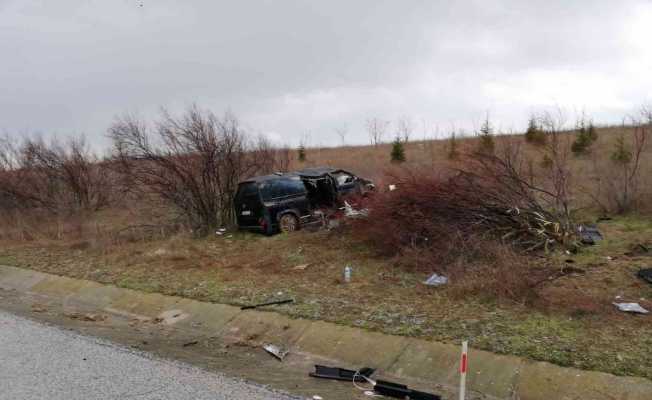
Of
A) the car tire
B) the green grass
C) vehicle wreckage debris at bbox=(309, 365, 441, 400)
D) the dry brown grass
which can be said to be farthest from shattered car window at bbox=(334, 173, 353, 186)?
vehicle wreckage debris at bbox=(309, 365, 441, 400)

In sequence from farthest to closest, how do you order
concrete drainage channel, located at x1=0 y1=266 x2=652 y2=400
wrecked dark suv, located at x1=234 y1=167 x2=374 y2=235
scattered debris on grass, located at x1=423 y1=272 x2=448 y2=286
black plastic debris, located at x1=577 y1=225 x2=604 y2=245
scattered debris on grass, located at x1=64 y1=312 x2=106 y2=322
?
1. wrecked dark suv, located at x1=234 y1=167 x2=374 y2=235
2. black plastic debris, located at x1=577 y1=225 x2=604 y2=245
3. scattered debris on grass, located at x1=64 y1=312 x2=106 y2=322
4. scattered debris on grass, located at x1=423 y1=272 x2=448 y2=286
5. concrete drainage channel, located at x1=0 y1=266 x2=652 y2=400

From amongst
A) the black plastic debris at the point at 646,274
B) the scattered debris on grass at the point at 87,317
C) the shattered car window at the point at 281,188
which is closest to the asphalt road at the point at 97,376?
the scattered debris on grass at the point at 87,317

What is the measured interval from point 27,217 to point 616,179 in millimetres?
21020

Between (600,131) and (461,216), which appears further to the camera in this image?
(600,131)

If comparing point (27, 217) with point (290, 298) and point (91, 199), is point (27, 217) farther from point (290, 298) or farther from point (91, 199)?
point (290, 298)

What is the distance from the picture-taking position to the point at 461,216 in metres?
9.85

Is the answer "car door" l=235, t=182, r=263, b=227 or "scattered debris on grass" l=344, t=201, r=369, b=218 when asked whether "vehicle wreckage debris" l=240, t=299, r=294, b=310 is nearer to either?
"scattered debris on grass" l=344, t=201, r=369, b=218

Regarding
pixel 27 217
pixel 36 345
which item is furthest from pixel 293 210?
pixel 27 217

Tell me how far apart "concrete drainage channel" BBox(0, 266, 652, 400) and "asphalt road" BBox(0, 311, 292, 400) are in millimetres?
552

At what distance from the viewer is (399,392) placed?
5.06m

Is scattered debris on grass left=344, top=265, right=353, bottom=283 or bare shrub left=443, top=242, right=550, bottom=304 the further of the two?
scattered debris on grass left=344, top=265, right=353, bottom=283

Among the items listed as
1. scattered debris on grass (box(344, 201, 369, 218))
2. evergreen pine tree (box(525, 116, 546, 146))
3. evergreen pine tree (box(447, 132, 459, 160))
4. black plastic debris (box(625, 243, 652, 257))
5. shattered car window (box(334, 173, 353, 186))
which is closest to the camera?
black plastic debris (box(625, 243, 652, 257))

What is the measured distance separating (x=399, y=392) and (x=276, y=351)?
2041 mm

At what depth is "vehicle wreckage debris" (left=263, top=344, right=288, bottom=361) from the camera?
6435 mm
